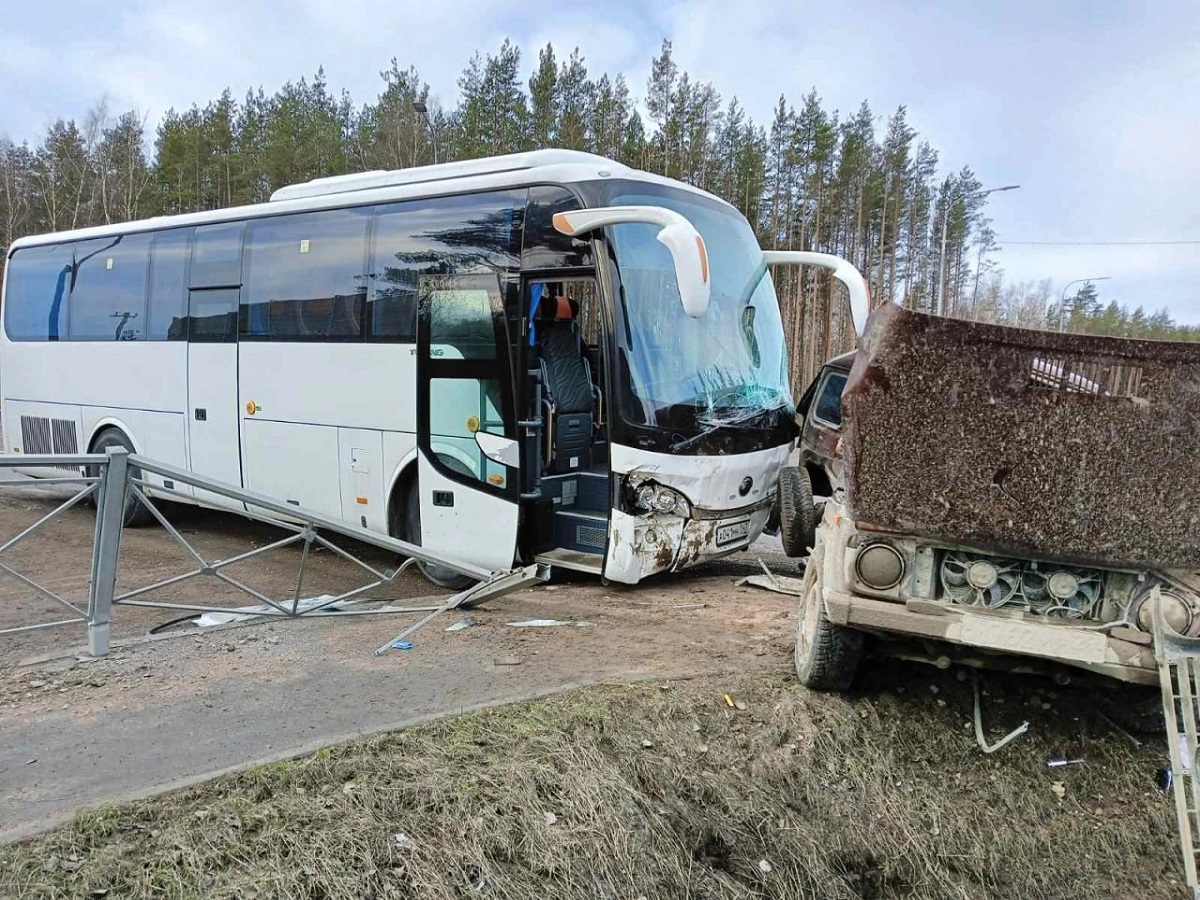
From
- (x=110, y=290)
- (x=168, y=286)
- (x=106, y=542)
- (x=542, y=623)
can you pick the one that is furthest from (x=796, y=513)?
(x=110, y=290)

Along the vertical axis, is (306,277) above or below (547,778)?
above

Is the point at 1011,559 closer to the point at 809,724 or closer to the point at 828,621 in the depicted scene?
the point at 828,621

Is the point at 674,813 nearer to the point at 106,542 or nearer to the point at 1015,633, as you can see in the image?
the point at 1015,633

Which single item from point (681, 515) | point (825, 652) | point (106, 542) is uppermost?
point (106, 542)

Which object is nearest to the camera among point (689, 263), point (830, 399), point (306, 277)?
Result: point (689, 263)

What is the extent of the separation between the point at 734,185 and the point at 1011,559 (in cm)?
3045

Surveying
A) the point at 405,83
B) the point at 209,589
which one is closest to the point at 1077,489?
the point at 209,589

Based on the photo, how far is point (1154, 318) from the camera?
42.6m

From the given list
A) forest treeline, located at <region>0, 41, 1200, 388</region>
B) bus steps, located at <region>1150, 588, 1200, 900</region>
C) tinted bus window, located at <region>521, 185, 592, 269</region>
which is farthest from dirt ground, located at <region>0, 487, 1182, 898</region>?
forest treeline, located at <region>0, 41, 1200, 388</region>

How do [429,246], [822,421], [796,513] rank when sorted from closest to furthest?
[796,513] < [429,246] < [822,421]

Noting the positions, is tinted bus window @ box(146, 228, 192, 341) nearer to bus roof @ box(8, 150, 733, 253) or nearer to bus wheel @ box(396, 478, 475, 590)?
bus roof @ box(8, 150, 733, 253)

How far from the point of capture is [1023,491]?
11.5 feet

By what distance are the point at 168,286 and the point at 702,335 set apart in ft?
20.9

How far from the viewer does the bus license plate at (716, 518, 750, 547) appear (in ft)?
22.6
